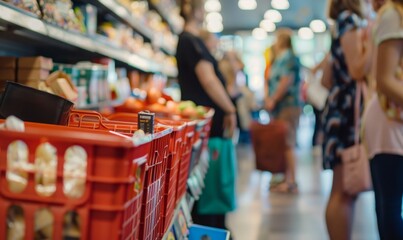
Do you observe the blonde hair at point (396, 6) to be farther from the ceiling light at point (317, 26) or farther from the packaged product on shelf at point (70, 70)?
the ceiling light at point (317, 26)

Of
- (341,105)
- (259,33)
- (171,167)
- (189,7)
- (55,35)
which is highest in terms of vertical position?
(259,33)

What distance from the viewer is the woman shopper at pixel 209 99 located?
363 cm

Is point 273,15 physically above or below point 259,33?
above

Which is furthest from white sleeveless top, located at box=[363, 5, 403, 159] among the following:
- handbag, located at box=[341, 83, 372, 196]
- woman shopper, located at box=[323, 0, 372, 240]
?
woman shopper, located at box=[323, 0, 372, 240]

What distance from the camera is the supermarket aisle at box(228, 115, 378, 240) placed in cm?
416

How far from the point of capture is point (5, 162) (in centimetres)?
102

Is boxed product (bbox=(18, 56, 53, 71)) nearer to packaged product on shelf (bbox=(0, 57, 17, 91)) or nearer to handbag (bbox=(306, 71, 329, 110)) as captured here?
packaged product on shelf (bbox=(0, 57, 17, 91))

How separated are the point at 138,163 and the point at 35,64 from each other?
147 centimetres

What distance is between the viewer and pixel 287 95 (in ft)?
19.7

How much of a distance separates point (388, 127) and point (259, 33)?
17484mm

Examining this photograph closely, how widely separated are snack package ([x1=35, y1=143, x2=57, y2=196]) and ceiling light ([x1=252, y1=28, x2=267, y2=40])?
1861 centimetres

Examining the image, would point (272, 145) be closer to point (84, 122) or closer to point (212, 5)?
point (84, 122)

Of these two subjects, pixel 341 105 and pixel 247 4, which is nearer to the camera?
pixel 341 105

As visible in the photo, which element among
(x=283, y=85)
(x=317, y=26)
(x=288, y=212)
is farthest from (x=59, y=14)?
(x=317, y=26)
